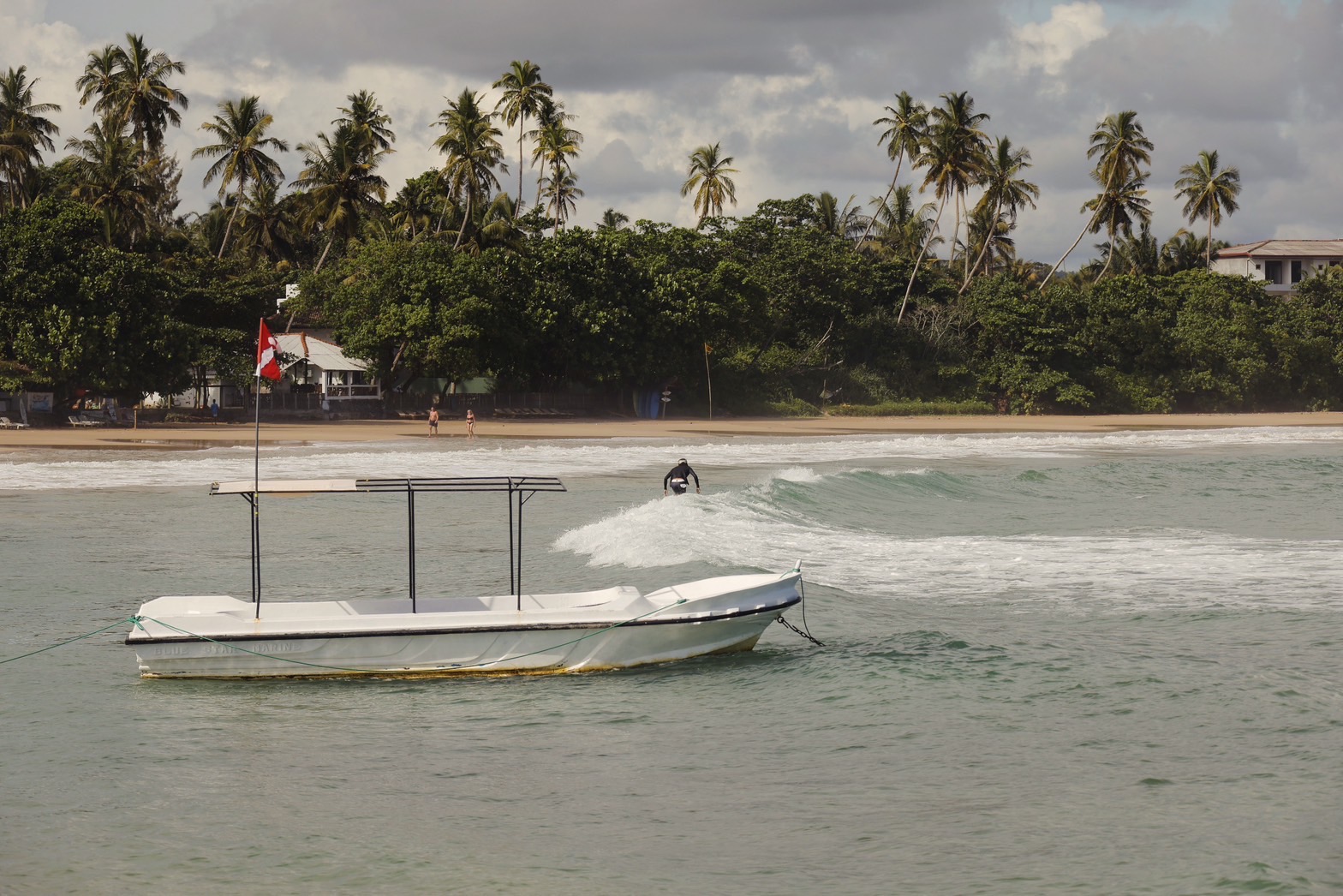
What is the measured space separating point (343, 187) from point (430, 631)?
2280 inches

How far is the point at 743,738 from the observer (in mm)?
10445

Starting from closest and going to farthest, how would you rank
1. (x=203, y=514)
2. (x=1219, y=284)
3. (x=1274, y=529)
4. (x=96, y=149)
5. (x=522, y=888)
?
1. (x=522, y=888)
2. (x=1274, y=529)
3. (x=203, y=514)
4. (x=96, y=149)
5. (x=1219, y=284)

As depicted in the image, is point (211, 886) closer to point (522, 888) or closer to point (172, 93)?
point (522, 888)

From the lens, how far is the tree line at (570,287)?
173 ft

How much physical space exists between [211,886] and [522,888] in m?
1.78

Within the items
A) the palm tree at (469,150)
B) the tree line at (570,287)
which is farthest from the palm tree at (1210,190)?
the palm tree at (469,150)

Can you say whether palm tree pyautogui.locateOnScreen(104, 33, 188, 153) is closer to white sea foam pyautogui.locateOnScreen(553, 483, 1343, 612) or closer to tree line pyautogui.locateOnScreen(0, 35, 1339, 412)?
tree line pyautogui.locateOnScreen(0, 35, 1339, 412)

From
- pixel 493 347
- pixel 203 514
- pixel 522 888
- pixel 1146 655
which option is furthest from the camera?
pixel 493 347

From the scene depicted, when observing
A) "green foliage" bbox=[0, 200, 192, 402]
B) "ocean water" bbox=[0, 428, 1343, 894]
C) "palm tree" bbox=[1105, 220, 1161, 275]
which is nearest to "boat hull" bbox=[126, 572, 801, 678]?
"ocean water" bbox=[0, 428, 1343, 894]

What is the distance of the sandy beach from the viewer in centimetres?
4612

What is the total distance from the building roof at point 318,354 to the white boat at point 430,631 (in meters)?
51.3

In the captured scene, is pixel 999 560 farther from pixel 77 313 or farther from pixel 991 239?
pixel 991 239

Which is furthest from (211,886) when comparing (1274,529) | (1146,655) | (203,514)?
(1274,529)

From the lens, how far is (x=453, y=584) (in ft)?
56.7
